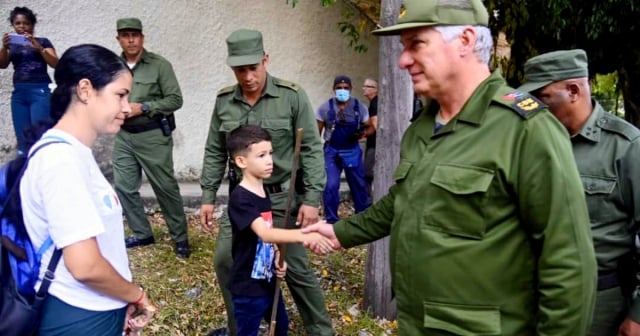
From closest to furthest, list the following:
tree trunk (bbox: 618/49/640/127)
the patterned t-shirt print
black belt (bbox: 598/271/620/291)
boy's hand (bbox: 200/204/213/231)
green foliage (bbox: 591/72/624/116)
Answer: black belt (bbox: 598/271/620/291)
the patterned t-shirt print
boy's hand (bbox: 200/204/213/231)
tree trunk (bbox: 618/49/640/127)
green foliage (bbox: 591/72/624/116)

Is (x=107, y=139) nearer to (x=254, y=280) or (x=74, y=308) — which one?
(x=254, y=280)

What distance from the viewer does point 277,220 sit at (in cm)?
345

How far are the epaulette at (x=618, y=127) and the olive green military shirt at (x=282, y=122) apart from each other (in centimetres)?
169

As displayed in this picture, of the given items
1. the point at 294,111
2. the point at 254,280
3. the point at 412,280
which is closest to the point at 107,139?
the point at 294,111

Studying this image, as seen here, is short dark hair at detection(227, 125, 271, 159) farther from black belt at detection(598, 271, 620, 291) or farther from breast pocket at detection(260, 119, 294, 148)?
Answer: black belt at detection(598, 271, 620, 291)

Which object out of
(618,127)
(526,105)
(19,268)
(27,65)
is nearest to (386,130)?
(618,127)

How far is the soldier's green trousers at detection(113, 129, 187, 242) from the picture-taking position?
4.89 meters

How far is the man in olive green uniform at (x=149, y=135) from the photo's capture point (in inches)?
190

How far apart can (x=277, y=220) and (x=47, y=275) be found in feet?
5.79

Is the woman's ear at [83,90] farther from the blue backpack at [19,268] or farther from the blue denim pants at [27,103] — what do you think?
the blue denim pants at [27,103]

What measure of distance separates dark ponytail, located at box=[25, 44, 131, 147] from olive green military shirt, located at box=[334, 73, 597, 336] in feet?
3.64

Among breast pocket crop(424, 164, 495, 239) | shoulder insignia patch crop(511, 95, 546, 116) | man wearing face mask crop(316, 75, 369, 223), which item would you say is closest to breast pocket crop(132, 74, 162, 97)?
man wearing face mask crop(316, 75, 369, 223)

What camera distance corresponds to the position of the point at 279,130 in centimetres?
344

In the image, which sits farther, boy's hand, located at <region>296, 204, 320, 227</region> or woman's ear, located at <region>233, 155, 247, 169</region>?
boy's hand, located at <region>296, 204, 320, 227</region>
